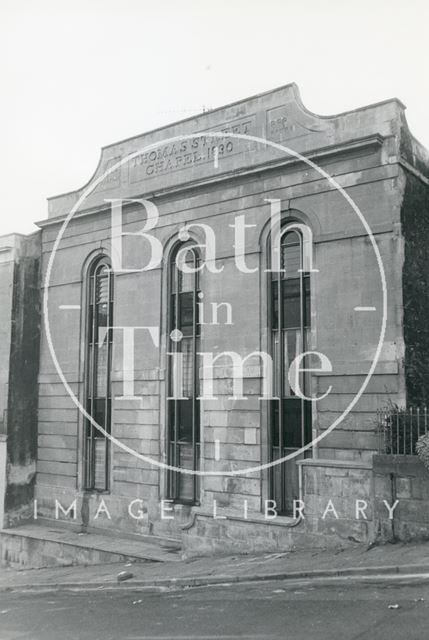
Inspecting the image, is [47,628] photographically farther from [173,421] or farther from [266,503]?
[173,421]

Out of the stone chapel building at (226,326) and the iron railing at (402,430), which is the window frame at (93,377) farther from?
the iron railing at (402,430)

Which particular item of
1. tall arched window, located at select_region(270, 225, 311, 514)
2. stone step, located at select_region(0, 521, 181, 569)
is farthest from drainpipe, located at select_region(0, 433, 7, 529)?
tall arched window, located at select_region(270, 225, 311, 514)

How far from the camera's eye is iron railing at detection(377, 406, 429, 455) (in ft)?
37.8

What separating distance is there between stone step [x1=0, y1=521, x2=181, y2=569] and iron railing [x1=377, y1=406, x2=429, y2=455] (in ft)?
18.9

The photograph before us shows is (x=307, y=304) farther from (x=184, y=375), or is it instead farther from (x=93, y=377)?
(x=93, y=377)

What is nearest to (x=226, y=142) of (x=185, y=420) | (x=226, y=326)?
(x=226, y=326)

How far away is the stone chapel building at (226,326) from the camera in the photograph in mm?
13156

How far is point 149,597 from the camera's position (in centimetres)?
1127

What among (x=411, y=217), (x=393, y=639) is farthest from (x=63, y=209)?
(x=393, y=639)

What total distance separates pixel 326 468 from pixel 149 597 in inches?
161

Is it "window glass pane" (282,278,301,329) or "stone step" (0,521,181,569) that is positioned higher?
"window glass pane" (282,278,301,329)

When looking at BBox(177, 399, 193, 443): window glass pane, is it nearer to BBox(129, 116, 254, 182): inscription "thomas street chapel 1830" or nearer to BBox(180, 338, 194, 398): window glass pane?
BBox(180, 338, 194, 398): window glass pane

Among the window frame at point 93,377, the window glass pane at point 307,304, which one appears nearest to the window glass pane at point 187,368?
the window frame at point 93,377

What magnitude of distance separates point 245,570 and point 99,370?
Result: 27.0 ft
